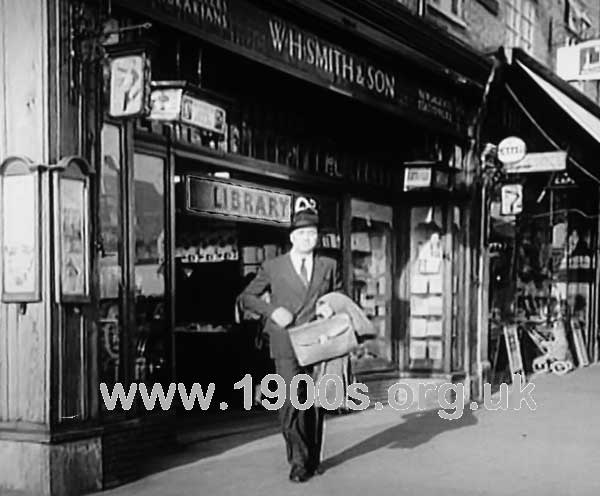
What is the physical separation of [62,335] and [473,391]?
22.3 feet

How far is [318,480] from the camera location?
6551 mm

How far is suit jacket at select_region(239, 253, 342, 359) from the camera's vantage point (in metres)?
6.51

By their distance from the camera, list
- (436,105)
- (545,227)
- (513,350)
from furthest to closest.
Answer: (545,227) → (513,350) → (436,105)

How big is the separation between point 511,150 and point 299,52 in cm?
443

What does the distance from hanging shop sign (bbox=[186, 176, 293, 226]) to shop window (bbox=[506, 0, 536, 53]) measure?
6.08m

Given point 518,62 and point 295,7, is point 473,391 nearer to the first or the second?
point 518,62

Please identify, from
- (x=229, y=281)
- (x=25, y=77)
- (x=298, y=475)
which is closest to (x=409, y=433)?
(x=298, y=475)

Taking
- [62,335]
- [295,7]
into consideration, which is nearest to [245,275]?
[295,7]

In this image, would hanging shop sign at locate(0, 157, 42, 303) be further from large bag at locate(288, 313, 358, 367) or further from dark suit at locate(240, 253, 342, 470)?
large bag at locate(288, 313, 358, 367)

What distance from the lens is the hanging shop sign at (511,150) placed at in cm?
1152

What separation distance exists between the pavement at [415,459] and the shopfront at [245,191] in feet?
1.79

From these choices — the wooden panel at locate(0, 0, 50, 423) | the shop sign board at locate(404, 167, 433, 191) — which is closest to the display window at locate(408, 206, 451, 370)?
the shop sign board at locate(404, 167, 433, 191)

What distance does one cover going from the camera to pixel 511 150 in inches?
457

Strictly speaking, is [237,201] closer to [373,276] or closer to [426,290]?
[373,276]
